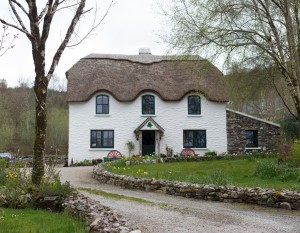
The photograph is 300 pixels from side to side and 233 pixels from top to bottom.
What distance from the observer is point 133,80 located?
2847cm

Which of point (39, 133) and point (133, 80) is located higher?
point (133, 80)

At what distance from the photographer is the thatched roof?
90.1 ft

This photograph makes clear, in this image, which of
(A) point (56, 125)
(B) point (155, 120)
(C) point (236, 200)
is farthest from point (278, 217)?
(A) point (56, 125)

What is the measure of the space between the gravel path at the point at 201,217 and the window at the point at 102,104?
17.5 meters

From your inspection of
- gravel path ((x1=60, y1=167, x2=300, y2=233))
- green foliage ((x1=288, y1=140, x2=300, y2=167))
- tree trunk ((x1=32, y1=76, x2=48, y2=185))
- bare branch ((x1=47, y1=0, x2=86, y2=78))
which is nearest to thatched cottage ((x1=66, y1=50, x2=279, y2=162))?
green foliage ((x1=288, y1=140, x2=300, y2=167))

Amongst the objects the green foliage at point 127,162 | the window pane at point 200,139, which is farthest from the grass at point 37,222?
the window pane at point 200,139

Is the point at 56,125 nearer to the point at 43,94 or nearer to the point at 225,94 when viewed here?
the point at 225,94

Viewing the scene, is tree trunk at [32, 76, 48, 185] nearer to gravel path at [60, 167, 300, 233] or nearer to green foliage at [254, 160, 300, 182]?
gravel path at [60, 167, 300, 233]

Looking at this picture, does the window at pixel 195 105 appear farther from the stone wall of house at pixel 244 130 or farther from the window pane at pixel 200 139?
the stone wall of house at pixel 244 130

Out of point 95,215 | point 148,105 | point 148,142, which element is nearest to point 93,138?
point 148,142

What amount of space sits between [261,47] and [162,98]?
506 inches

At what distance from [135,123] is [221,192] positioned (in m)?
17.6

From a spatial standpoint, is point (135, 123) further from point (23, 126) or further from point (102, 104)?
point (23, 126)

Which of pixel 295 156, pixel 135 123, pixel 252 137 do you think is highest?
pixel 135 123
